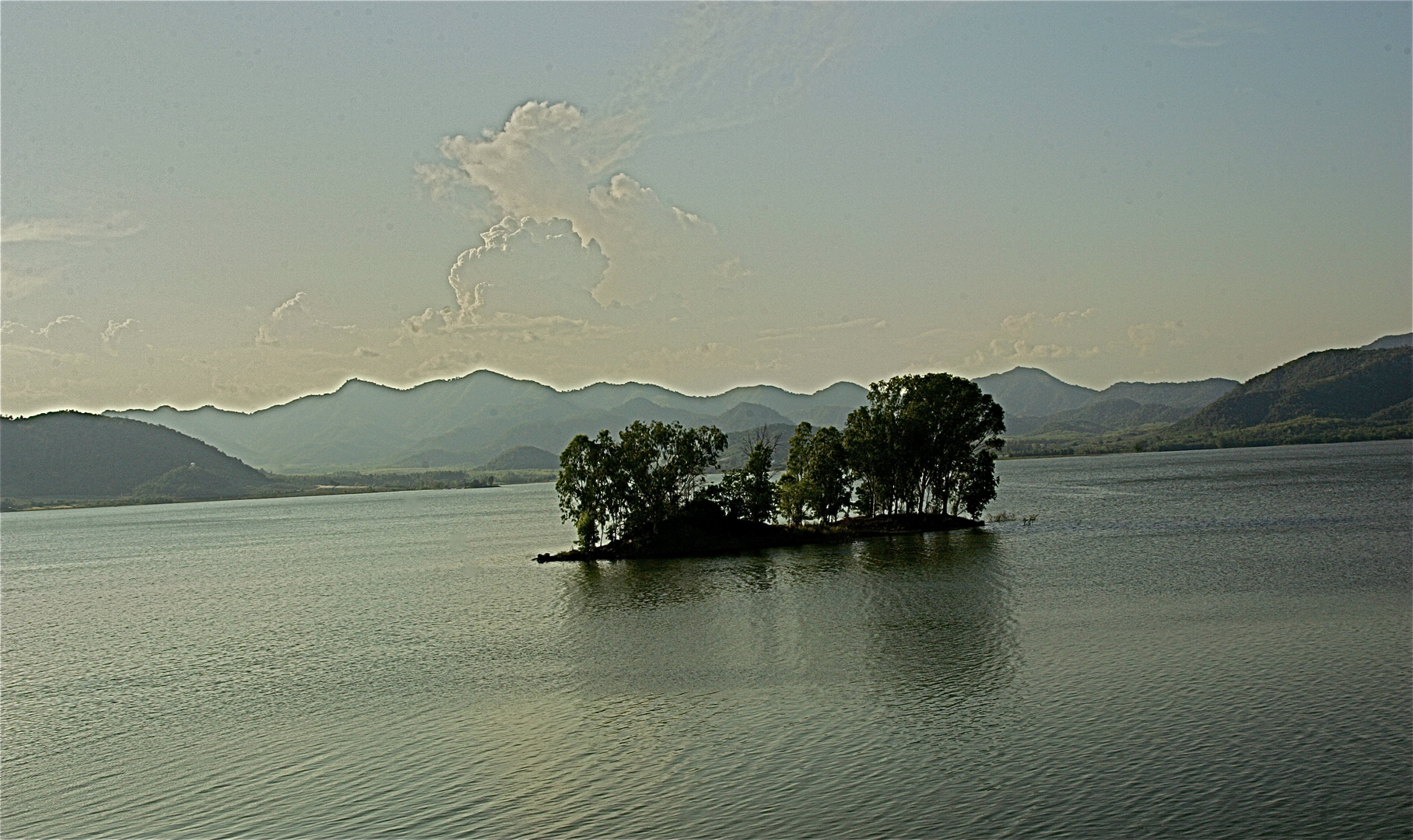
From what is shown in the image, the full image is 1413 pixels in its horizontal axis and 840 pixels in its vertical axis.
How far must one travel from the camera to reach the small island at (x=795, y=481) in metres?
79.9

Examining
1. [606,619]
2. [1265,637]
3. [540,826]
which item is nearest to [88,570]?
[606,619]

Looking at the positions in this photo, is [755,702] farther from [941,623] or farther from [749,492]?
[749,492]

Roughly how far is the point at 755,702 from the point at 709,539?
168ft

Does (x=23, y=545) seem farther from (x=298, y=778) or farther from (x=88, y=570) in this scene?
(x=298, y=778)

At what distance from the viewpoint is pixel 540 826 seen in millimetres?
21984

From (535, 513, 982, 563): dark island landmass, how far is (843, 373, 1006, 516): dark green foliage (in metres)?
6.18

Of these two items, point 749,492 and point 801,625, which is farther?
point 749,492

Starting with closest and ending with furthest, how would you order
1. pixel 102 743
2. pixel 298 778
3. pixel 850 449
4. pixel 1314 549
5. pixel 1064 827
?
pixel 1064 827 < pixel 298 778 < pixel 102 743 < pixel 1314 549 < pixel 850 449

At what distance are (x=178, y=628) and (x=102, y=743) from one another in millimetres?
26850

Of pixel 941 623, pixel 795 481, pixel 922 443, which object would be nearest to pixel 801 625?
pixel 941 623

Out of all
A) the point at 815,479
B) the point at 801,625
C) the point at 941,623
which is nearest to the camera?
the point at 941,623

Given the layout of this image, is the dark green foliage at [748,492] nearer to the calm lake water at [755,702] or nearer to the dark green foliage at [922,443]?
the dark green foliage at [922,443]

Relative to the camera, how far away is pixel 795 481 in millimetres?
93375

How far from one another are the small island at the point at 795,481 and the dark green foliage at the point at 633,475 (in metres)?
0.09
